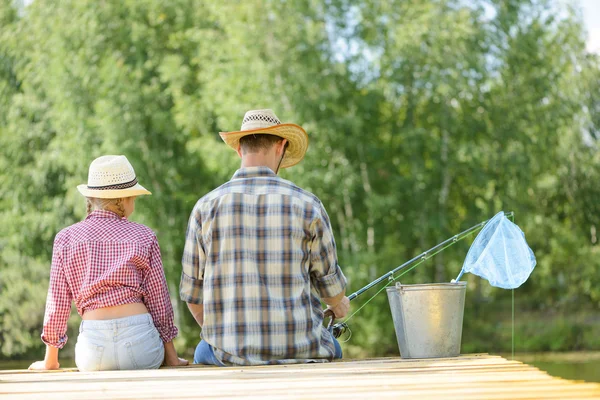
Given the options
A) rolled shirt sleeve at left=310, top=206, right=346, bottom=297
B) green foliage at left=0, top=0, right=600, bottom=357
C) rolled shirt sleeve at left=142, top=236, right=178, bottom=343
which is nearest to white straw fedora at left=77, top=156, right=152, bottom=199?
rolled shirt sleeve at left=142, top=236, right=178, bottom=343

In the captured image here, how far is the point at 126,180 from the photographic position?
3398 mm

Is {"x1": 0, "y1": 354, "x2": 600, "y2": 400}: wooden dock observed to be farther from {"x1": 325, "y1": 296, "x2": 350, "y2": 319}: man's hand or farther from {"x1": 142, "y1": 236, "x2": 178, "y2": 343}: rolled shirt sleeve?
{"x1": 142, "y1": 236, "x2": 178, "y2": 343}: rolled shirt sleeve

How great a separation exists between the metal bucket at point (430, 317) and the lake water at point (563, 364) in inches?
392

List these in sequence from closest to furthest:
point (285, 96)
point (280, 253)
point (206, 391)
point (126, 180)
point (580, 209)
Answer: point (206, 391) → point (280, 253) → point (126, 180) → point (285, 96) → point (580, 209)

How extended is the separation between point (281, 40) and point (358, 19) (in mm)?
1340

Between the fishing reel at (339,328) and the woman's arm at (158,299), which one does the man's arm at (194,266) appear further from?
the fishing reel at (339,328)

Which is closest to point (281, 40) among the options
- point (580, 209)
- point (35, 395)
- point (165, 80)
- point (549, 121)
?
point (165, 80)

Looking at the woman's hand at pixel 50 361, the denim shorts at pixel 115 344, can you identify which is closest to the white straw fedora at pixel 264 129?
the denim shorts at pixel 115 344

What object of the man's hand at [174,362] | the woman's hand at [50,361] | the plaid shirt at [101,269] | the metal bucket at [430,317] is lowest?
the man's hand at [174,362]

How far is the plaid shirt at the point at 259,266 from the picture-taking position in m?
3.02

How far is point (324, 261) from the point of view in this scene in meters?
3.10

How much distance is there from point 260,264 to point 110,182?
0.70 m

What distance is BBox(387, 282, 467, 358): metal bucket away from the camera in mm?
3158

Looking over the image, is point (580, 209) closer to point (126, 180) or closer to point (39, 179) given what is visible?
point (39, 179)
